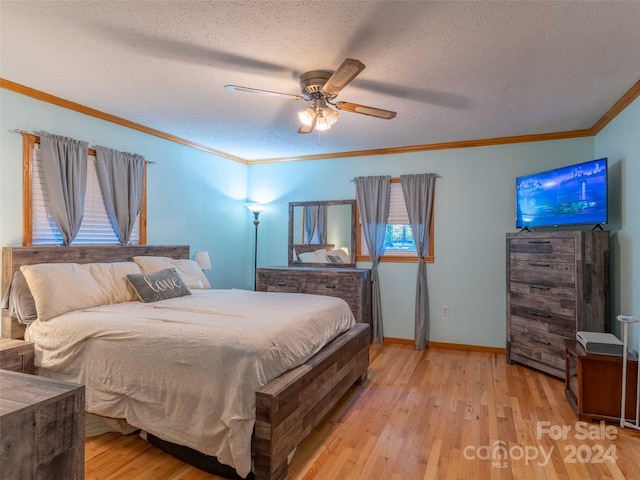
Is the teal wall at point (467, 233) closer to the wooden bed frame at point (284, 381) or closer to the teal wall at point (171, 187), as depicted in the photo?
the wooden bed frame at point (284, 381)

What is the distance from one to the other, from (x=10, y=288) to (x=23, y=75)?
1.53 meters

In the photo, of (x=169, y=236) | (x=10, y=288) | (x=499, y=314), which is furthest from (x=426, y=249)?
(x=10, y=288)

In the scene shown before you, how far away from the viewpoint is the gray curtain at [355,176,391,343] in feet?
15.1

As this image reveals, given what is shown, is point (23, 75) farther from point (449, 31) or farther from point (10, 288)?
point (449, 31)

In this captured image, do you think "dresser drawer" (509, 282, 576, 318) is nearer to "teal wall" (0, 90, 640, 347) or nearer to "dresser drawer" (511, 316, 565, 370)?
"dresser drawer" (511, 316, 565, 370)

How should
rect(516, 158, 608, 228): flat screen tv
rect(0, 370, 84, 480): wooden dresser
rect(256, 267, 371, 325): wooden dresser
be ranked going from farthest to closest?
rect(256, 267, 371, 325): wooden dresser, rect(516, 158, 608, 228): flat screen tv, rect(0, 370, 84, 480): wooden dresser

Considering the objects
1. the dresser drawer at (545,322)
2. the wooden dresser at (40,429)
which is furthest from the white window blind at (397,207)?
the wooden dresser at (40,429)

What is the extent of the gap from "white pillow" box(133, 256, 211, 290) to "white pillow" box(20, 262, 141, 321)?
0.28 m

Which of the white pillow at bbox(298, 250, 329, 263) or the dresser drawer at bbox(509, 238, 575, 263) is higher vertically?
the dresser drawer at bbox(509, 238, 575, 263)

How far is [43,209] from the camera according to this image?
2.97 m

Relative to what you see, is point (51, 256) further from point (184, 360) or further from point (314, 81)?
point (314, 81)

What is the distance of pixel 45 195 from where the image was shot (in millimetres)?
2980

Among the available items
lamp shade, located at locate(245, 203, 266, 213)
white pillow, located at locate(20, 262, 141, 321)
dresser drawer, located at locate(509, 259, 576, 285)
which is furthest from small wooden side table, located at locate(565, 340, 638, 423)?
lamp shade, located at locate(245, 203, 266, 213)

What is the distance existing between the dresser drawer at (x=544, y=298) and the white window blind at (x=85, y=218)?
3.91 m
